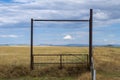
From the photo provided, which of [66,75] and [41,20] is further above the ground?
[41,20]

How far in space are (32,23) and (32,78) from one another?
11.5ft

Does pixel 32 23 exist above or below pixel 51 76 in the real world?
above

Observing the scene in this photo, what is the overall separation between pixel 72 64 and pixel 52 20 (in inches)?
120

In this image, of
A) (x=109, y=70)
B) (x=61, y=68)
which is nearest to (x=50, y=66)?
(x=61, y=68)

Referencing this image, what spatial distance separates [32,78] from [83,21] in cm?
470

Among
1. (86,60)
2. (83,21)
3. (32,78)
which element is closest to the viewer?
(32,78)

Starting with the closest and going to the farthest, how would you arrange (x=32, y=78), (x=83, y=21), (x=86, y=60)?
1. (x=32, y=78)
2. (x=83, y=21)
3. (x=86, y=60)

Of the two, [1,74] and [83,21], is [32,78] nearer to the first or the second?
[1,74]

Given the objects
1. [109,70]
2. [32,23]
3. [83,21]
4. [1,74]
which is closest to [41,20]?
[32,23]

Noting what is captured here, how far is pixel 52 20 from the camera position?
23094 mm

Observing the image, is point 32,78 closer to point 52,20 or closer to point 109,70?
point 52,20

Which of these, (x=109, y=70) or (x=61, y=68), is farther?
(x=109, y=70)

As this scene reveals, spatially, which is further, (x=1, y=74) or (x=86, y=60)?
(x=86, y=60)

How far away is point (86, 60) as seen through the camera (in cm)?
2456
